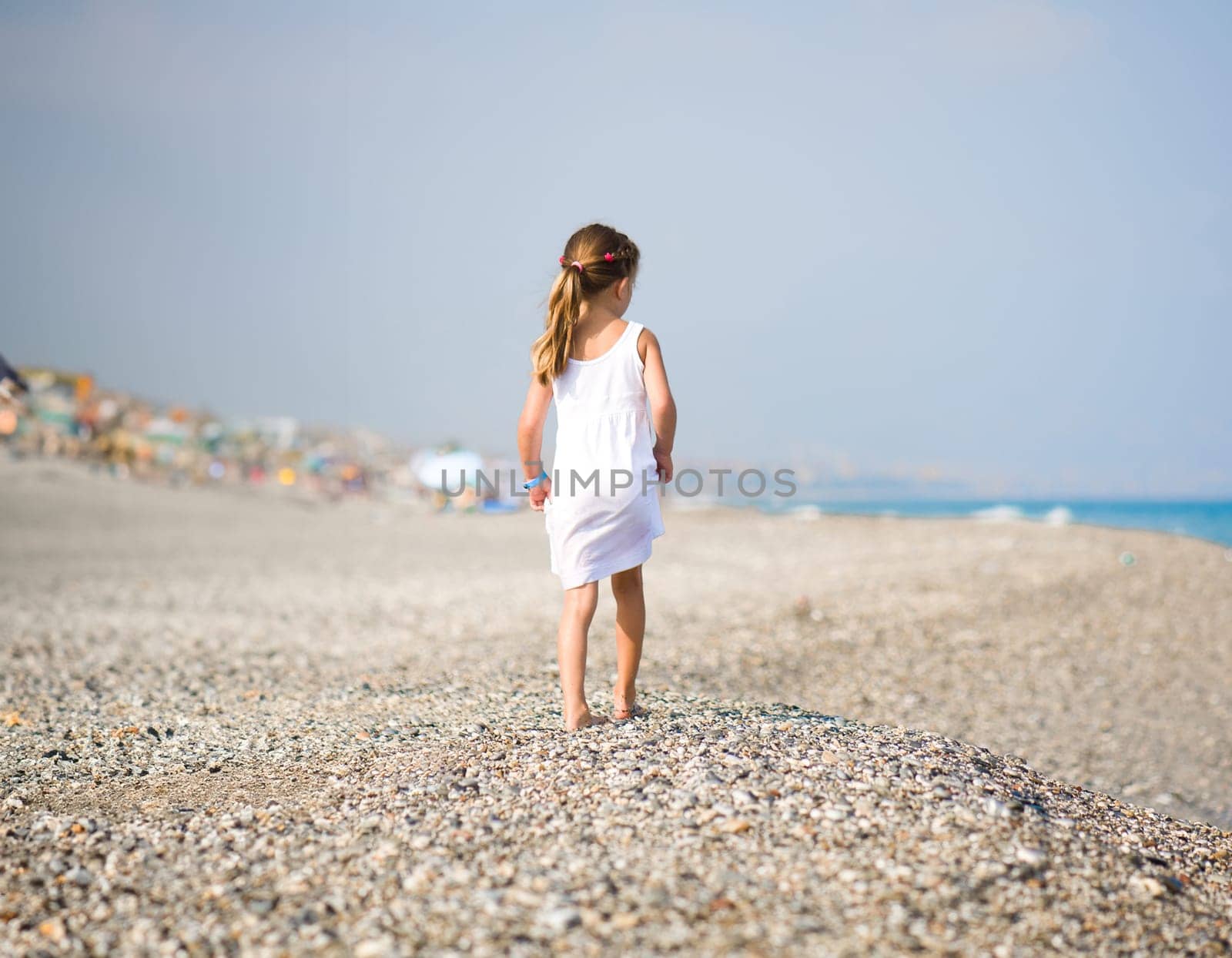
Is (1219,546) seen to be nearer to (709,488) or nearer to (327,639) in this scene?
(327,639)

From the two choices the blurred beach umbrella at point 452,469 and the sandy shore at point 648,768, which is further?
the blurred beach umbrella at point 452,469

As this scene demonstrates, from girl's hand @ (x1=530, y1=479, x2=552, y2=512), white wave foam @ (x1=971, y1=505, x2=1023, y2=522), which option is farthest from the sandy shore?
white wave foam @ (x1=971, y1=505, x2=1023, y2=522)

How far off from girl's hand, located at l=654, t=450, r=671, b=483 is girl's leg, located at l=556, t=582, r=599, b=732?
0.57m

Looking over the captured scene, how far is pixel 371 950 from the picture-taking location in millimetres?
2285

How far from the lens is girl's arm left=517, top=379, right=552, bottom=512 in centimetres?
399

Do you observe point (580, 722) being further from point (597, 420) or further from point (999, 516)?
point (999, 516)

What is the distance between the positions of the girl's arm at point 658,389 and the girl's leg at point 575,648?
25.4 inches

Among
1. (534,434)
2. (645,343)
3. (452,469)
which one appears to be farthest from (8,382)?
(452,469)

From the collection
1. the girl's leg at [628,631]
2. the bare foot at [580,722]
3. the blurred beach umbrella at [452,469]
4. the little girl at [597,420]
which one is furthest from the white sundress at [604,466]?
the blurred beach umbrella at [452,469]

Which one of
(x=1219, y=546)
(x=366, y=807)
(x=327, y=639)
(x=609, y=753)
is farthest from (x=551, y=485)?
(x=1219, y=546)

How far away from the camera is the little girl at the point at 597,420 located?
12.7 ft

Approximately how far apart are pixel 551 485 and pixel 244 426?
36443mm

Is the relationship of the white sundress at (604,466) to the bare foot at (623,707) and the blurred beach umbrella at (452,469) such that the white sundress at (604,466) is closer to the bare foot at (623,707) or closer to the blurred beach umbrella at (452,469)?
the bare foot at (623,707)

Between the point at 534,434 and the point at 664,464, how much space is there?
0.60 m
